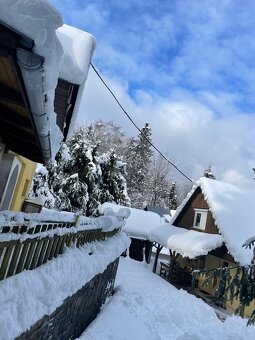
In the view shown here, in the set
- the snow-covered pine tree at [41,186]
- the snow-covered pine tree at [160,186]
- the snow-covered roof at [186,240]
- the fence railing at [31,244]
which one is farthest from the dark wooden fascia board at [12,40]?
the snow-covered pine tree at [160,186]

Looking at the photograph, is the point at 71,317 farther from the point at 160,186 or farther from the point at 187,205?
the point at 160,186

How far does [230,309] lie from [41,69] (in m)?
15.8

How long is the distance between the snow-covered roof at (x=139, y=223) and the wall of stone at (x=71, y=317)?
17.8 m

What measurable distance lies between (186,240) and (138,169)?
102 ft

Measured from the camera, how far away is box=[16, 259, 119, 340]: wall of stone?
3.34m

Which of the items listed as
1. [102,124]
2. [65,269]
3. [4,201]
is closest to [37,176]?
[4,201]

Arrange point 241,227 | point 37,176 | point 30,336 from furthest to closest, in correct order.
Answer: point 37,176 < point 241,227 < point 30,336

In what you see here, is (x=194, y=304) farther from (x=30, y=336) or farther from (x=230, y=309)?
(x=30, y=336)

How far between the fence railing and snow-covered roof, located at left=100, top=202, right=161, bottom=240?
20.2 metres

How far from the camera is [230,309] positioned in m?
15.4

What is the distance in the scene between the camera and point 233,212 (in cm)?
1767

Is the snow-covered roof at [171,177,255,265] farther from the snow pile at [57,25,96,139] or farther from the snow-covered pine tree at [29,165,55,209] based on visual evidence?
the snow pile at [57,25,96,139]

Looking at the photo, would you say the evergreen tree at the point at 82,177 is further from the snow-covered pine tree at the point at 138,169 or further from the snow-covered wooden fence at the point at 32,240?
the snow-covered wooden fence at the point at 32,240

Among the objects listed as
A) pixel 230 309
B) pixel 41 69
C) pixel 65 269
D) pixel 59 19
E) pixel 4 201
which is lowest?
pixel 230 309
